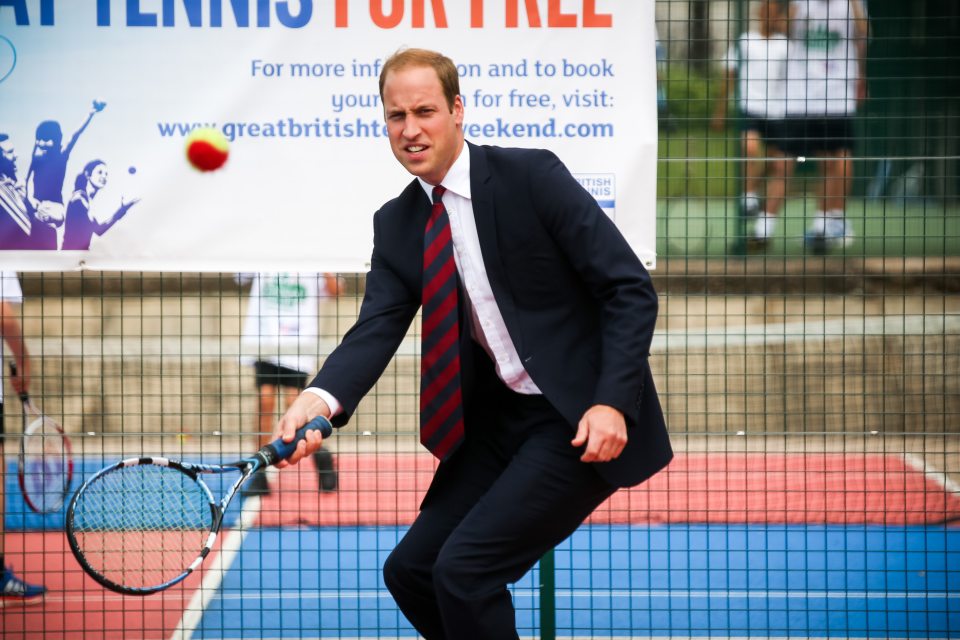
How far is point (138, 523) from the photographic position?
457 cm

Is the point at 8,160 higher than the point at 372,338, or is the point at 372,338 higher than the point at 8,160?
the point at 8,160

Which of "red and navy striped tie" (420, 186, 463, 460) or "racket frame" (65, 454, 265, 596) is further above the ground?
"red and navy striped tie" (420, 186, 463, 460)

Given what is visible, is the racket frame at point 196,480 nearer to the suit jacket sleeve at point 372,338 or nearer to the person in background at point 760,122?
the suit jacket sleeve at point 372,338

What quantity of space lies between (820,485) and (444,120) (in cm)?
614

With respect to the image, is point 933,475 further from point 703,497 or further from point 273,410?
point 273,410

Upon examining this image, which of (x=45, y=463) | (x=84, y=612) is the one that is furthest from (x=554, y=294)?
(x=45, y=463)

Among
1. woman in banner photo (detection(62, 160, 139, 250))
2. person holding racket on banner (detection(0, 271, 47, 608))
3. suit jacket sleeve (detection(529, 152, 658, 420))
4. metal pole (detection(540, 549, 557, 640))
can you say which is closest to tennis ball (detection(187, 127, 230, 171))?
woman in banner photo (detection(62, 160, 139, 250))

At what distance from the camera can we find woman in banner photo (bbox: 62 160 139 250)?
518 cm

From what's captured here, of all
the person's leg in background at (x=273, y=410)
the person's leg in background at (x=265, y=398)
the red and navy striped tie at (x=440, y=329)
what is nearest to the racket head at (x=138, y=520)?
the red and navy striped tie at (x=440, y=329)

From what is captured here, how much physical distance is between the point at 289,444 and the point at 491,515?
61 centimetres

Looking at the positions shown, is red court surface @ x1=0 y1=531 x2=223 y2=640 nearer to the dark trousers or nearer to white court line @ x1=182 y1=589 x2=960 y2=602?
white court line @ x1=182 y1=589 x2=960 y2=602

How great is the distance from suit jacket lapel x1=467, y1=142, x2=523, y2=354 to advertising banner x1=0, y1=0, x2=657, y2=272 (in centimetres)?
153

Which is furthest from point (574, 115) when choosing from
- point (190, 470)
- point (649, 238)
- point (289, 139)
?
point (190, 470)

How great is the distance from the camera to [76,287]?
34.5 feet
